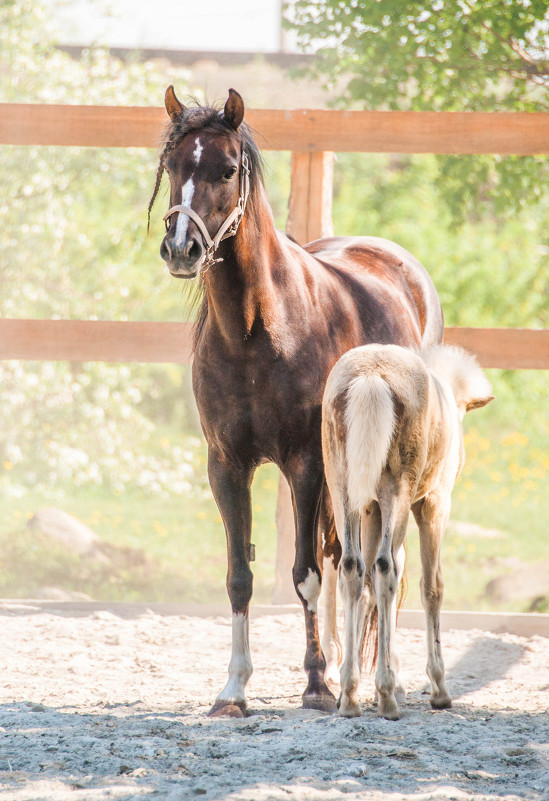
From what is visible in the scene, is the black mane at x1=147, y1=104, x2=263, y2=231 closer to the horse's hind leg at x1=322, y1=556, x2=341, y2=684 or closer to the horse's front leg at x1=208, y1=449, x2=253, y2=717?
the horse's front leg at x1=208, y1=449, x2=253, y2=717

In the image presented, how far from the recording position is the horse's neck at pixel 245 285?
2.95 meters

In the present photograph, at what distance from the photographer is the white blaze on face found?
2.58 m

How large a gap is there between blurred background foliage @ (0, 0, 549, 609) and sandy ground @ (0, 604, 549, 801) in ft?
5.80

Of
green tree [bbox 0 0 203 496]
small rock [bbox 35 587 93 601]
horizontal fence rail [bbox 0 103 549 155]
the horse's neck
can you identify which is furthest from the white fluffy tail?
green tree [bbox 0 0 203 496]

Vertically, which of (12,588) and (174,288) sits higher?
(174,288)

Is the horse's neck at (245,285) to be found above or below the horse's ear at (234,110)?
below

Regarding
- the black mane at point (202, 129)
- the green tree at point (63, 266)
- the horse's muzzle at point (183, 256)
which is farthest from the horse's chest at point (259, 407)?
the green tree at point (63, 266)

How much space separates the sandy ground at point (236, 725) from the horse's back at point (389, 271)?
1.53 meters

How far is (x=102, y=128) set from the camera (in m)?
4.30

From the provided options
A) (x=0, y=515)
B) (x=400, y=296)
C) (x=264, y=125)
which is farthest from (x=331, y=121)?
(x=0, y=515)

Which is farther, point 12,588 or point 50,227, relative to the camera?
point 50,227

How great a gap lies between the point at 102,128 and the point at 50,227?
321 centimetres

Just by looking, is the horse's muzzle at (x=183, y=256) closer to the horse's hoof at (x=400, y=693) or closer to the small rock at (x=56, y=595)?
the horse's hoof at (x=400, y=693)

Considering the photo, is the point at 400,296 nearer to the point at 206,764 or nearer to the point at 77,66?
the point at 206,764
